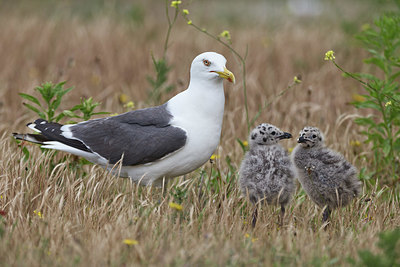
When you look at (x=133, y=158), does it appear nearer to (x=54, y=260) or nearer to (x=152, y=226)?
(x=152, y=226)

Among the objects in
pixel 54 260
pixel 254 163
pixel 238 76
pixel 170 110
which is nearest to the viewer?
pixel 54 260

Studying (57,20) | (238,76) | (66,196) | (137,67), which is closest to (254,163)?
(66,196)

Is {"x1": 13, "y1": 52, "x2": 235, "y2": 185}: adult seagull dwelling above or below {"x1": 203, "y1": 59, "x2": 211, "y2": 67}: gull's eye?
below

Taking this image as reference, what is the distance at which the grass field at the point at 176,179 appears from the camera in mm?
3482

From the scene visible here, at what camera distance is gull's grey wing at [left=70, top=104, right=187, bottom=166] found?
4434 mm

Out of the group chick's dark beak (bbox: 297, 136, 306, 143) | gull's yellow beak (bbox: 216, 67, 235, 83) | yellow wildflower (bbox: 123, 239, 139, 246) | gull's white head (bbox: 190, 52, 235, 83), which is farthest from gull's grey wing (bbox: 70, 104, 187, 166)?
yellow wildflower (bbox: 123, 239, 139, 246)

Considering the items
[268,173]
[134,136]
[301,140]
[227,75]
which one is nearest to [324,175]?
[301,140]

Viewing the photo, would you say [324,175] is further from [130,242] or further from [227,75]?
[130,242]

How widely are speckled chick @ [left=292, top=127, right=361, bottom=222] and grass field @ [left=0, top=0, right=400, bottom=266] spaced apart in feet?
0.55

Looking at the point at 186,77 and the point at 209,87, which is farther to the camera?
the point at 186,77

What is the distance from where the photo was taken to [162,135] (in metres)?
4.47

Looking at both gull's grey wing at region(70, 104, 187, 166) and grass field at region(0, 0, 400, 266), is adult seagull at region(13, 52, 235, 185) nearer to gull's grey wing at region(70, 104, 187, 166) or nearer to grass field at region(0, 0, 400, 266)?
gull's grey wing at region(70, 104, 187, 166)

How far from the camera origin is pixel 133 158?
179 inches

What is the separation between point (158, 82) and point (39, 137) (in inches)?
63.6
